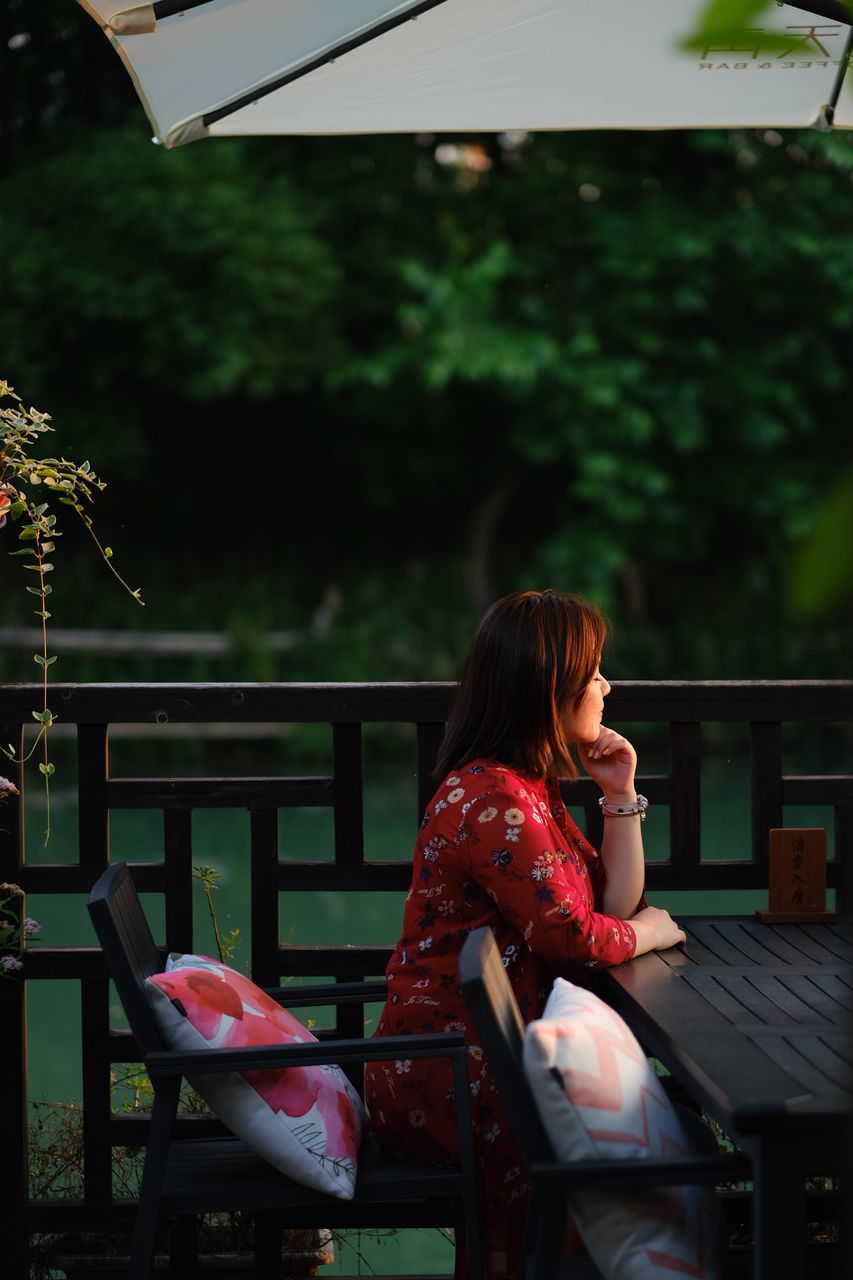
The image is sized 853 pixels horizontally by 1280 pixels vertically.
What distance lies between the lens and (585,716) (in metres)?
1.92

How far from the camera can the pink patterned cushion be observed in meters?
1.67

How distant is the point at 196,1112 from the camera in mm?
2369

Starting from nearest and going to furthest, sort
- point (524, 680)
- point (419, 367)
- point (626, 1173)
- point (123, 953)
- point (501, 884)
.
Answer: point (626, 1173) < point (123, 953) < point (501, 884) < point (524, 680) < point (419, 367)

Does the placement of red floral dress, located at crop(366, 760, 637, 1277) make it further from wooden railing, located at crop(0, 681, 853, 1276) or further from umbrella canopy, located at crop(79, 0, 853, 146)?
umbrella canopy, located at crop(79, 0, 853, 146)

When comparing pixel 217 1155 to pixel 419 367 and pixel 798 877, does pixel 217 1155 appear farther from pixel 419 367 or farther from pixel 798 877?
pixel 419 367

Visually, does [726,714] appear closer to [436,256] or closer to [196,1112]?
[196,1112]

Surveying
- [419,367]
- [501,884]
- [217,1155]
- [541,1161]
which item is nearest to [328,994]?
[217,1155]

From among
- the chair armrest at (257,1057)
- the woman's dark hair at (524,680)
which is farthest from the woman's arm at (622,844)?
the chair armrest at (257,1057)

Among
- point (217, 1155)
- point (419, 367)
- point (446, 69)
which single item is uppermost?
point (446, 69)

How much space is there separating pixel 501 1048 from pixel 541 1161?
13 centimetres

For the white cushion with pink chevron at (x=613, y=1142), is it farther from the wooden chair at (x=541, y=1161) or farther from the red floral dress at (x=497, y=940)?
the red floral dress at (x=497, y=940)

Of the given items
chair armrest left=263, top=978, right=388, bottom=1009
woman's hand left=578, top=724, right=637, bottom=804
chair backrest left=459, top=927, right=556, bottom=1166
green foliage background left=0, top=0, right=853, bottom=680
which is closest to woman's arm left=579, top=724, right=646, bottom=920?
woman's hand left=578, top=724, right=637, bottom=804

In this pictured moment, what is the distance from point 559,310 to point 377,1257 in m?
10.1

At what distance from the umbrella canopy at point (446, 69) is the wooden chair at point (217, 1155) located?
1271 mm
